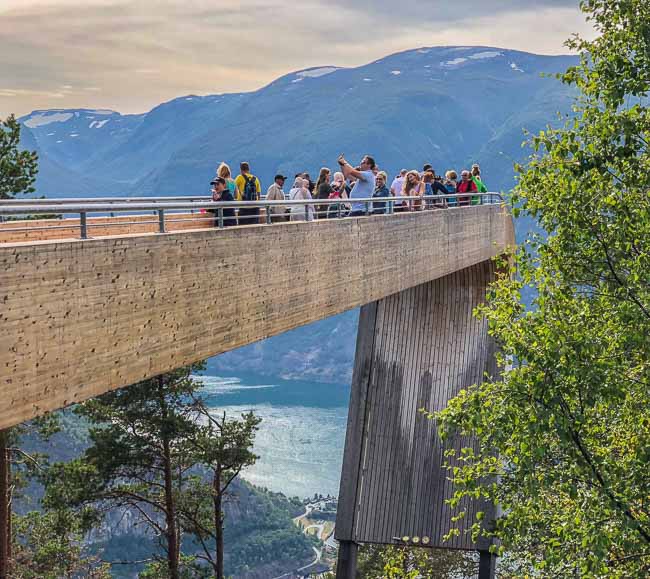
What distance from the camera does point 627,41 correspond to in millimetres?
10070

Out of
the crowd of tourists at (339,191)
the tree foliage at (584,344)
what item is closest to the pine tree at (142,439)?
the crowd of tourists at (339,191)

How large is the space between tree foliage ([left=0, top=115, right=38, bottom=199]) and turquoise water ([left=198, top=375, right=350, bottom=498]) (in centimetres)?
4503

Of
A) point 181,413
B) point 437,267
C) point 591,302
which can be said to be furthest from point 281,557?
point 591,302

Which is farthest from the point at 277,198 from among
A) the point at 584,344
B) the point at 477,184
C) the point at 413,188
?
the point at 477,184

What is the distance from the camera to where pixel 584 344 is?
8852mm

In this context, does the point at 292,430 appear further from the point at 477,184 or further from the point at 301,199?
the point at 301,199

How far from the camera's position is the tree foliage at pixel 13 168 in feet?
60.2

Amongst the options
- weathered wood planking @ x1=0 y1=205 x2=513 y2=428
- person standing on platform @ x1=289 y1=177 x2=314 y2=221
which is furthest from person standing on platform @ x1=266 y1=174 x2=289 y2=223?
weathered wood planking @ x1=0 y1=205 x2=513 y2=428

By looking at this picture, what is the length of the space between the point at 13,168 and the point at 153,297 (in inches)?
470

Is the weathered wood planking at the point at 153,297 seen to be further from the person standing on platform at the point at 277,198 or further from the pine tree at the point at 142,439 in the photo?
the pine tree at the point at 142,439

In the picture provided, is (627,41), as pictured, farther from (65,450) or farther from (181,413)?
(65,450)

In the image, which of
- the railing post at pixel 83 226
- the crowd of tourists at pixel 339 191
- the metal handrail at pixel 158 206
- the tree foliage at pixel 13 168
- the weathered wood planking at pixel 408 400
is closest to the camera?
the metal handrail at pixel 158 206

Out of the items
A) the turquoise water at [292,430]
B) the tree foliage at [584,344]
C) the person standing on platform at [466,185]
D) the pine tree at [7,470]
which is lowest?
the turquoise water at [292,430]

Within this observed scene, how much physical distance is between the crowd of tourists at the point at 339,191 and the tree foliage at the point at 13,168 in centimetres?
677
